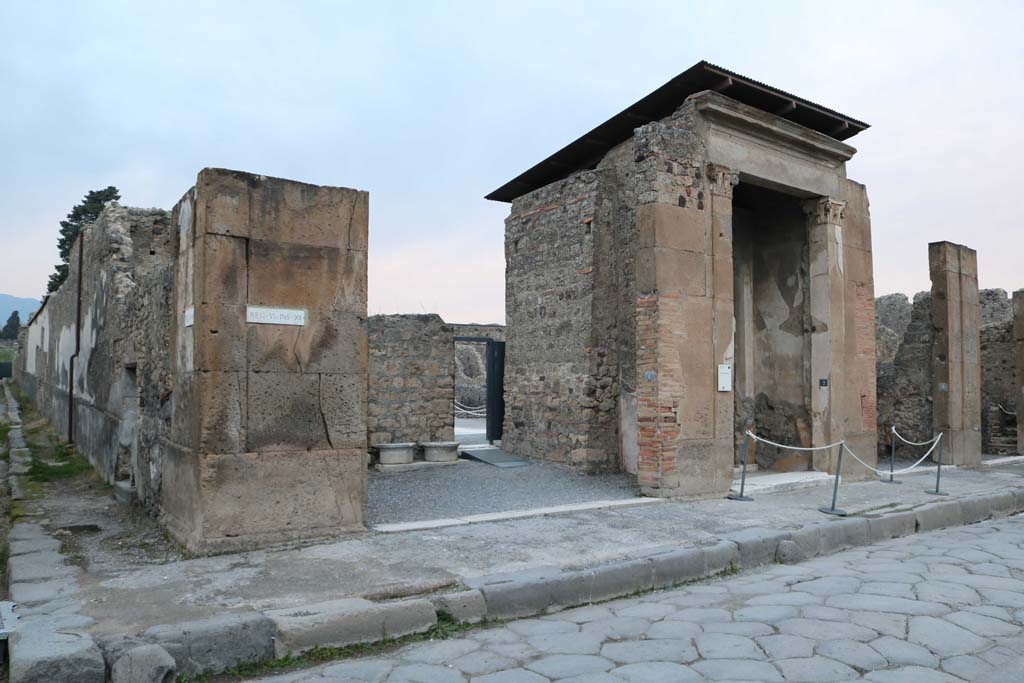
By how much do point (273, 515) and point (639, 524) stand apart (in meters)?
3.07

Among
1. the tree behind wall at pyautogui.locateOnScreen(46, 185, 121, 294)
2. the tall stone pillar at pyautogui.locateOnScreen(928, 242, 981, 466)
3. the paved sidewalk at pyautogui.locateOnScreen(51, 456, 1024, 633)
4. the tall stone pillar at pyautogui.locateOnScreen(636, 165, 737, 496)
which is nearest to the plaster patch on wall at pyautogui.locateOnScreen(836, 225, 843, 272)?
the tall stone pillar at pyautogui.locateOnScreen(636, 165, 737, 496)

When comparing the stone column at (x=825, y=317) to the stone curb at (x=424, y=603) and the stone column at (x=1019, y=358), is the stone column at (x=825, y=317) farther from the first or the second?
the stone column at (x=1019, y=358)

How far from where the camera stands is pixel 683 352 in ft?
27.1

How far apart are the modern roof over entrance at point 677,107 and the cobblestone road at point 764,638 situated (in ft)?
19.1

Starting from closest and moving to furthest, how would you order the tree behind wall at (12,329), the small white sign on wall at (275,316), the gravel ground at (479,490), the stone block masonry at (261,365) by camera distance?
1. the stone block masonry at (261,365)
2. the small white sign on wall at (275,316)
3. the gravel ground at (479,490)
4. the tree behind wall at (12,329)

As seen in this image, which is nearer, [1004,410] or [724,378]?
[724,378]

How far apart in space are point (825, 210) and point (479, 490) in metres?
6.16

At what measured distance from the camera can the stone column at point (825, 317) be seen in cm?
1009

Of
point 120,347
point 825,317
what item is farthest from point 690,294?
point 120,347

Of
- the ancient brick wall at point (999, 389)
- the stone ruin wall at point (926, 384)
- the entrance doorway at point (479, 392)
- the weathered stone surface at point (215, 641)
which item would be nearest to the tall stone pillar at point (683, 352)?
the entrance doorway at point (479, 392)

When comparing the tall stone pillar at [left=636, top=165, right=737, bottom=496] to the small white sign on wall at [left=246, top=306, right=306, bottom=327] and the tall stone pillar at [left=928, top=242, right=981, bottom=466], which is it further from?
the tall stone pillar at [left=928, top=242, right=981, bottom=466]

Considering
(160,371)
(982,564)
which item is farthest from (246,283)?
(982,564)

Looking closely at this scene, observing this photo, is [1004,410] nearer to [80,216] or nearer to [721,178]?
[721,178]

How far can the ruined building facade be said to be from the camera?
826cm
